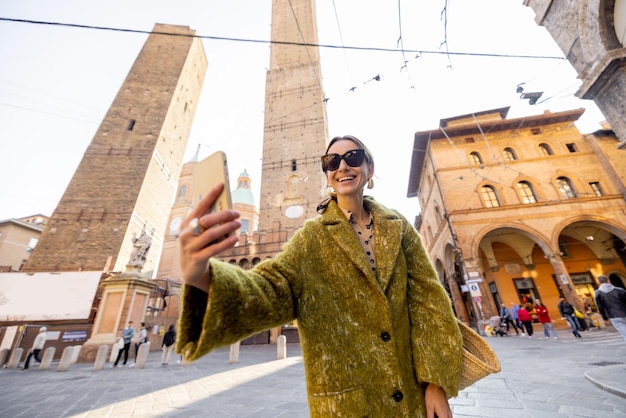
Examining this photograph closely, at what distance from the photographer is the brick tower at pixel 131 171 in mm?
16094

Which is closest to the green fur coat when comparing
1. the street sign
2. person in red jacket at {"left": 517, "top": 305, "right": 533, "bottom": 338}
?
person in red jacket at {"left": 517, "top": 305, "right": 533, "bottom": 338}

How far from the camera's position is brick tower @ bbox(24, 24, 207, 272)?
52.8ft

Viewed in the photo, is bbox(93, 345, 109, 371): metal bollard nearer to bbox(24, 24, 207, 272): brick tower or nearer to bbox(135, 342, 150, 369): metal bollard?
bbox(135, 342, 150, 369): metal bollard

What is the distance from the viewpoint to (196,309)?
0.81m

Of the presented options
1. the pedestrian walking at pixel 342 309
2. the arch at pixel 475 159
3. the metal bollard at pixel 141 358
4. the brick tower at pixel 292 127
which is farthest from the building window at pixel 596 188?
the metal bollard at pixel 141 358

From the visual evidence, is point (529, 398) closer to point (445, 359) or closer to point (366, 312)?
point (445, 359)

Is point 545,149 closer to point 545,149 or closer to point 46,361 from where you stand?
point 545,149

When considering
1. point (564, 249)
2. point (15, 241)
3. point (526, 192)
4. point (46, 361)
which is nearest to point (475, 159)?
point (526, 192)

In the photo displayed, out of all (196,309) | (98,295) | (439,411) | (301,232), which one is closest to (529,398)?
(439,411)

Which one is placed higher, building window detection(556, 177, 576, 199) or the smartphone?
building window detection(556, 177, 576, 199)

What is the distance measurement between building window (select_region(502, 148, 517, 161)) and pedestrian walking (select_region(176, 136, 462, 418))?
18.9 metres

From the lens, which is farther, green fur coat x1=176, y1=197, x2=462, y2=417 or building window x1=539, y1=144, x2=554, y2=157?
building window x1=539, y1=144, x2=554, y2=157

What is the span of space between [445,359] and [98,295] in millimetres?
16472

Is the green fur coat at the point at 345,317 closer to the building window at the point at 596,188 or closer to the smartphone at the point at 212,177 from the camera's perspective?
the smartphone at the point at 212,177
